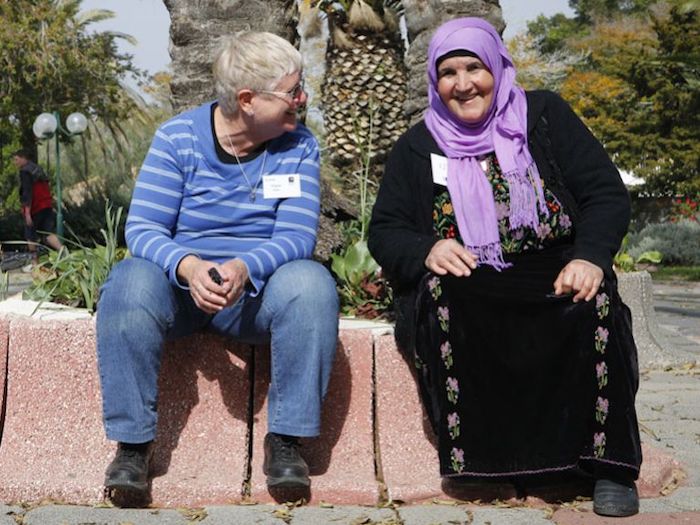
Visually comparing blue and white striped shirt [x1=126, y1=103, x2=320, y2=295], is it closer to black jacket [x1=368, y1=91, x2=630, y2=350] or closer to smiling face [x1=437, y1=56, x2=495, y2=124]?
black jacket [x1=368, y1=91, x2=630, y2=350]

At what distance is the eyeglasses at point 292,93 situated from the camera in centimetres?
336

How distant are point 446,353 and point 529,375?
0.25 m

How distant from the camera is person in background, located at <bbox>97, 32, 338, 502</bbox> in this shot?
3.12m

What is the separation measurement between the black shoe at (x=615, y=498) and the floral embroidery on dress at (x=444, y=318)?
629 millimetres

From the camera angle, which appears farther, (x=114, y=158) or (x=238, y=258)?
(x=114, y=158)

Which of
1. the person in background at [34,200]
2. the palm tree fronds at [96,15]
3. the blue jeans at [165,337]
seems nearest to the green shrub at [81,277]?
the blue jeans at [165,337]

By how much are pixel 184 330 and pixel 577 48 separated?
43.9m

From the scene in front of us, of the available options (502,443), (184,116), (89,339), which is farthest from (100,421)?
(502,443)

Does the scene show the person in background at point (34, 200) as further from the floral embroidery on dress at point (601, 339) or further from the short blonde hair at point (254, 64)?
the floral embroidery on dress at point (601, 339)

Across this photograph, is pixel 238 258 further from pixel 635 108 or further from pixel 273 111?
pixel 635 108

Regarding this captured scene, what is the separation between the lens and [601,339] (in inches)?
122

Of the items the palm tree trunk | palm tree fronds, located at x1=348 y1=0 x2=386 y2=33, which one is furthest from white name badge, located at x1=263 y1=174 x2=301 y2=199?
palm tree fronds, located at x1=348 y1=0 x2=386 y2=33

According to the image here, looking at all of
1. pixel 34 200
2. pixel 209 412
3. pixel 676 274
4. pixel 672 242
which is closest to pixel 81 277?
pixel 209 412

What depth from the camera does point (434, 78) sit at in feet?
11.5
